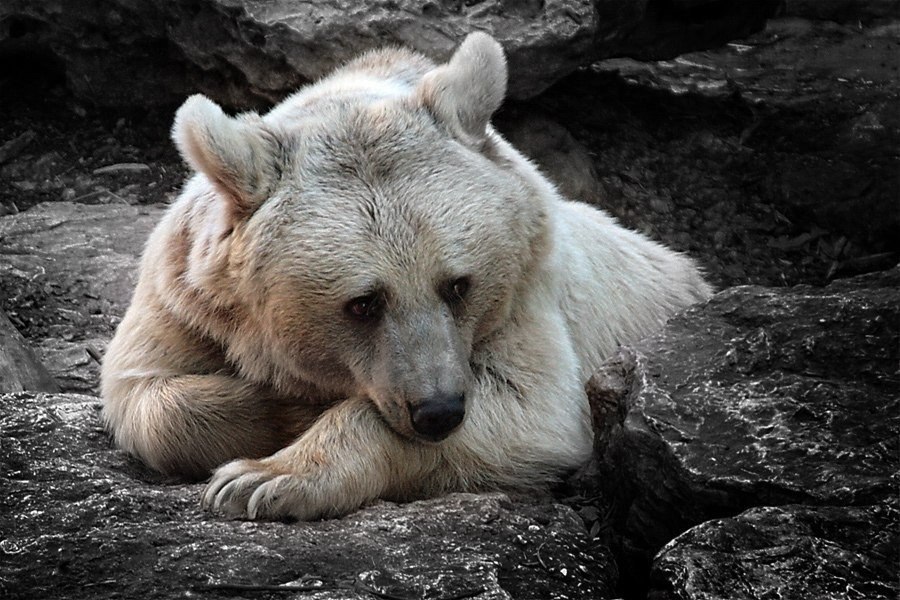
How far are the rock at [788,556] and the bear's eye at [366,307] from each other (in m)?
1.29

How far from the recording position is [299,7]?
649cm

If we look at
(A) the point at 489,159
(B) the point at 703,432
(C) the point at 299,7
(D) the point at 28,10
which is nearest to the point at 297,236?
(A) the point at 489,159

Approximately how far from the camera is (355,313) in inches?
156

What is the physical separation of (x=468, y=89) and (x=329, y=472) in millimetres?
1533

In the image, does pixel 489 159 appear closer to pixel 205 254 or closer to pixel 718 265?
pixel 205 254

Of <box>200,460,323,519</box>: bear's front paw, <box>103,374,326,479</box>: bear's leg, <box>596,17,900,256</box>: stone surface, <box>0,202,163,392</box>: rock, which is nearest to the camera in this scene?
<box>200,460,323,519</box>: bear's front paw

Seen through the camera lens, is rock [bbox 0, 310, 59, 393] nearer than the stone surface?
Yes

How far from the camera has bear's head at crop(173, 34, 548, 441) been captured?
154 inches

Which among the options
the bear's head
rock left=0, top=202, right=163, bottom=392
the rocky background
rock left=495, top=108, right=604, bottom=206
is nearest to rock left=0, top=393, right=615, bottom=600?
the rocky background

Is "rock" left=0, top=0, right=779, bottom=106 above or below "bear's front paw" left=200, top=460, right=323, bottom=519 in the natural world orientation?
above

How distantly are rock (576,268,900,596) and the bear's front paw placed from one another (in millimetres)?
1053

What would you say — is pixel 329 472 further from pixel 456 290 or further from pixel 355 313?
pixel 456 290

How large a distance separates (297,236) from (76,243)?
3.14 meters

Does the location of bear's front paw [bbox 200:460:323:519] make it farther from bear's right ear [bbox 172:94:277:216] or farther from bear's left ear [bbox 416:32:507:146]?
bear's left ear [bbox 416:32:507:146]
